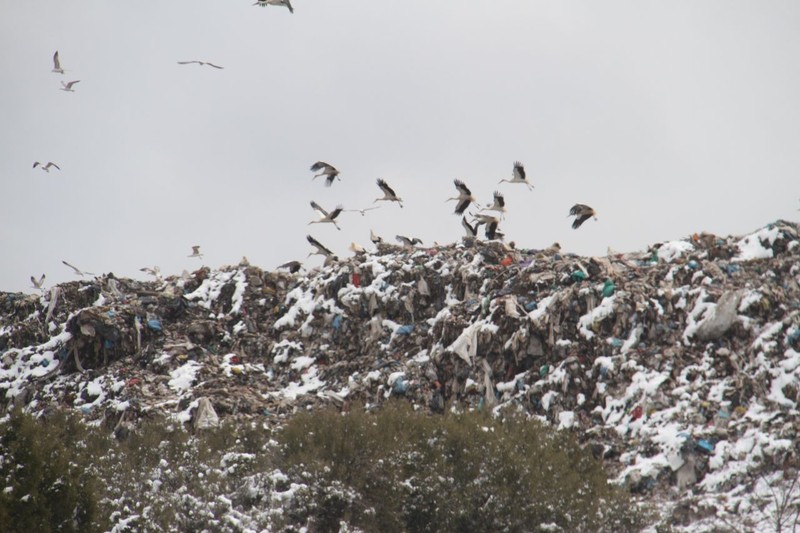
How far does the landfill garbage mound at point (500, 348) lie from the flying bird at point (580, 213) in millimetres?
773

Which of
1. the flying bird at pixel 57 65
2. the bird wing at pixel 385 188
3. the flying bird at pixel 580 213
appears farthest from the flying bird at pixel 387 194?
the flying bird at pixel 57 65

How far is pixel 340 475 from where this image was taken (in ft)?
35.7

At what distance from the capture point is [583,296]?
45.6 ft

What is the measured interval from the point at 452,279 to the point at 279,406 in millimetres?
4482

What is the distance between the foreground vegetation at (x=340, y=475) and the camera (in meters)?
9.83

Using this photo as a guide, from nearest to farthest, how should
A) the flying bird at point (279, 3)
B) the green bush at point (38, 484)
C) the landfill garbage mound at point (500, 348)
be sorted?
the green bush at point (38, 484) → the landfill garbage mound at point (500, 348) → the flying bird at point (279, 3)

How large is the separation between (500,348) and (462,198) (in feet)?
15.9

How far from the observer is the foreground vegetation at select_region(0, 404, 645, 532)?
9828 millimetres

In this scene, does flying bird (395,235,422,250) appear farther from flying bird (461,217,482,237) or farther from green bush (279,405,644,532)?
green bush (279,405,644,532)

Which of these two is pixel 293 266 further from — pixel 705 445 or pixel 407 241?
pixel 705 445

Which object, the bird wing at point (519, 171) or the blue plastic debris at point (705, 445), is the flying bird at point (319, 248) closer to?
the bird wing at point (519, 171)

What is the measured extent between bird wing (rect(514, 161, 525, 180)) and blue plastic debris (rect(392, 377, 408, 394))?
553 centimetres

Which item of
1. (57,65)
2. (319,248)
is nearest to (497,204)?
(319,248)

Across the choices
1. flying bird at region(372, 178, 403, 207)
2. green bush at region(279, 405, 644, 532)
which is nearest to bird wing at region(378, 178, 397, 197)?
flying bird at region(372, 178, 403, 207)
